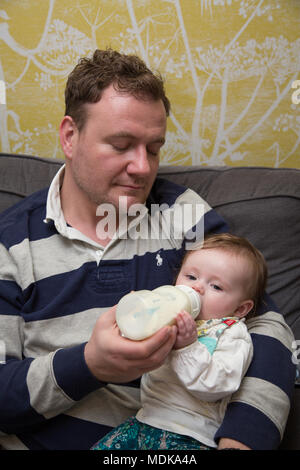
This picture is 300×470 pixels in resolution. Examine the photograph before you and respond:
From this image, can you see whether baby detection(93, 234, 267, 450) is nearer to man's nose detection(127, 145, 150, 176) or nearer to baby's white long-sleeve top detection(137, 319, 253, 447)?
baby's white long-sleeve top detection(137, 319, 253, 447)

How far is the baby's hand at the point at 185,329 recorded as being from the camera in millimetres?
972

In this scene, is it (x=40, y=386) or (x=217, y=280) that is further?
(x=217, y=280)

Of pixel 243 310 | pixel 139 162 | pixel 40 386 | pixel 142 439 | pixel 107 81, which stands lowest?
pixel 142 439

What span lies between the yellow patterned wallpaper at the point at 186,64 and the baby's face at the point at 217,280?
31.3 inches

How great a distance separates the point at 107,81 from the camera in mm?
1316

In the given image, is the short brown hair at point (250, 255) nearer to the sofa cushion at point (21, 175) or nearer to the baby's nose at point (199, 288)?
the baby's nose at point (199, 288)

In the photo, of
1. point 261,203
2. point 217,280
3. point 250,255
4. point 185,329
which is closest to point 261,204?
point 261,203

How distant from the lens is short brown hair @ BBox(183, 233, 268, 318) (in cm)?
121

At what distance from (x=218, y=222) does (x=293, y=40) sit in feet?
2.86

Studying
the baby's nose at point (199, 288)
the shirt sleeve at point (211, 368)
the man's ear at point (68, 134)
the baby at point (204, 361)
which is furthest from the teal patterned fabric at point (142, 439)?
the man's ear at point (68, 134)

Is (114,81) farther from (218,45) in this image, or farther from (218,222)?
(218,45)

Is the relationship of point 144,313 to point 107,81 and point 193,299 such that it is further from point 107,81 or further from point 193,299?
point 107,81

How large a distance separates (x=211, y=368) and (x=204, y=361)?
0.03m

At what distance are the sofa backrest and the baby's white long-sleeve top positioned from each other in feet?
1.32
